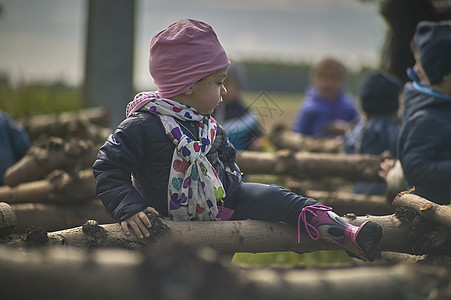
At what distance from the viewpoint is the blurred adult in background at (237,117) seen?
5.07 m

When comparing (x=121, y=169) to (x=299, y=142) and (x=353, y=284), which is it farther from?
(x=299, y=142)

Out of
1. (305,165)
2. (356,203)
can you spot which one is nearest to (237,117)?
(305,165)

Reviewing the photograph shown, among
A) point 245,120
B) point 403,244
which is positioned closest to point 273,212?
point 403,244

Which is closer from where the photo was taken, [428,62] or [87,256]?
[87,256]

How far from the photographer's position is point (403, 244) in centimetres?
280

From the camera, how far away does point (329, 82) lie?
7922 millimetres

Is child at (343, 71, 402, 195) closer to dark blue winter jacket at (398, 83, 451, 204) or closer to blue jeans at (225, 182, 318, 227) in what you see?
dark blue winter jacket at (398, 83, 451, 204)

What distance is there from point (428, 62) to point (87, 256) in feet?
8.89

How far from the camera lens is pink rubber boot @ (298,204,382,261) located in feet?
8.58

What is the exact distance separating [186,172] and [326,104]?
550cm

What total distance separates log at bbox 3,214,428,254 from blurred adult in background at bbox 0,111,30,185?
2.25 m

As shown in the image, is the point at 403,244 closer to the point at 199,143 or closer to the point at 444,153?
the point at 444,153

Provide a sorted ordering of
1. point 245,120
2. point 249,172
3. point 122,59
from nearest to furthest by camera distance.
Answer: point 249,172 < point 245,120 < point 122,59

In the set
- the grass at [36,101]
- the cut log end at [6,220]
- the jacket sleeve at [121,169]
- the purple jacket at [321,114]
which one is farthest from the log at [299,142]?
the cut log end at [6,220]
